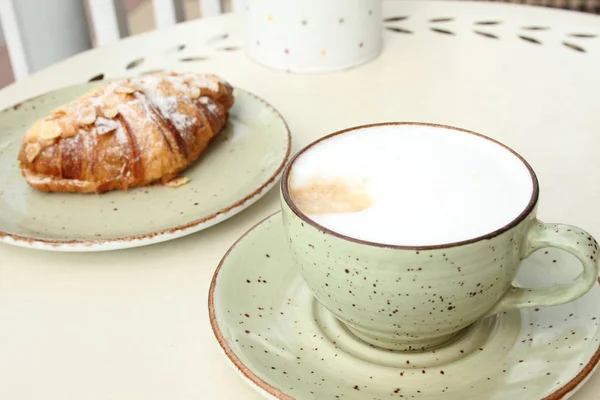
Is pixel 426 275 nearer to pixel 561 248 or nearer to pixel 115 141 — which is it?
pixel 561 248

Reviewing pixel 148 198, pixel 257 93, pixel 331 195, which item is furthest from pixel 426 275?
pixel 257 93

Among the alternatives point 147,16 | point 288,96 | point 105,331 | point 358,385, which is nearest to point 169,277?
point 105,331

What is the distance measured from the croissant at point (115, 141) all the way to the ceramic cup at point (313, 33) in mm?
195

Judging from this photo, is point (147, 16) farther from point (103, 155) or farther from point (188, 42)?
point (103, 155)

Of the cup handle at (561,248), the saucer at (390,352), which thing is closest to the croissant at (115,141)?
the saucer at (390,352)

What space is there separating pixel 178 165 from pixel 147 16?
6.93 feet

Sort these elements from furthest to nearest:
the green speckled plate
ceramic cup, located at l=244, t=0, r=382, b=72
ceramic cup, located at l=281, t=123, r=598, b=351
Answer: ceramic cup, located at l=244, t=0, r=382, b=72
the green speckled plate
ceramic cup, located at l=281, t=123, r=598, b=351

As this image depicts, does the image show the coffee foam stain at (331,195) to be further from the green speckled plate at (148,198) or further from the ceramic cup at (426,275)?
the green speckled plate at (148,198)

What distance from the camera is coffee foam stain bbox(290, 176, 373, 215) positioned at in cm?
38

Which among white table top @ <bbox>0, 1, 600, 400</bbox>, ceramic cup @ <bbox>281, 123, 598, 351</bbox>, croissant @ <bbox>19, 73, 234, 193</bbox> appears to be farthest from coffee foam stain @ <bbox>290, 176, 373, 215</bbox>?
croissant @ <bbox>19, 73, 234, 193</bbox>

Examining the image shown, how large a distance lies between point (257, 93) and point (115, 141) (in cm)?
23

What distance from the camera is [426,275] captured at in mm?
344

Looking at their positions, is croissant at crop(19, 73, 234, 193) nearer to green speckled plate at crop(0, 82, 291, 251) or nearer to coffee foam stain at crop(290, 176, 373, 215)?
green speckled plate at crop(0, 82, 291, 251)

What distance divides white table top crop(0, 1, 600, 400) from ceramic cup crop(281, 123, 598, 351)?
0.07m
